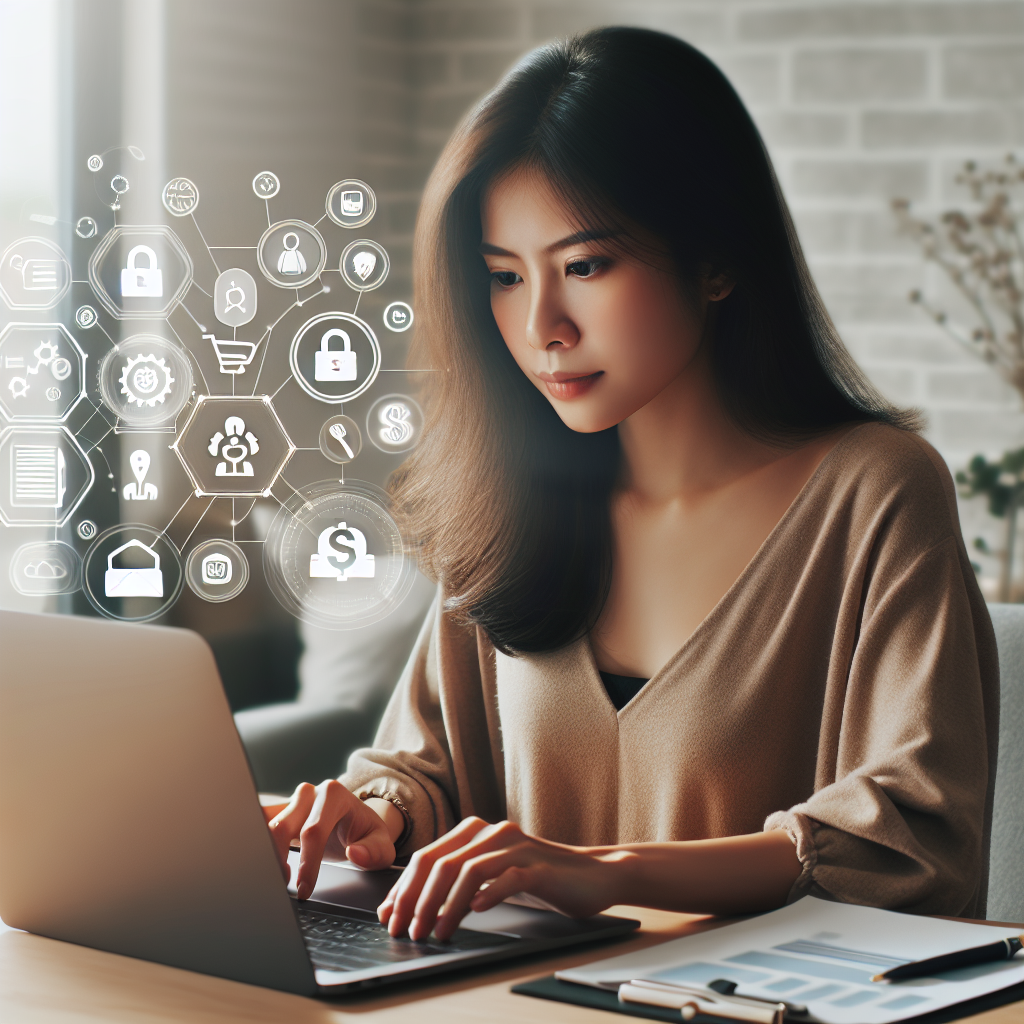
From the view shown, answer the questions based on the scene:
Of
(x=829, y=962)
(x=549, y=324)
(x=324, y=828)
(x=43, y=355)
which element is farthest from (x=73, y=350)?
(x=829, y=962)

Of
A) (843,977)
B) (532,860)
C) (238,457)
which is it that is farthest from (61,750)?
(238,457)

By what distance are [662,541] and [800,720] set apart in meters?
0.21

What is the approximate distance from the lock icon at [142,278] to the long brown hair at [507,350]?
507 millimetres

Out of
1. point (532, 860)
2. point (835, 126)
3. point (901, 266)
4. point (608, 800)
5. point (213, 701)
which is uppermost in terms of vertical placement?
point (835, 126)

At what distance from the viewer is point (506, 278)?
1.05 m

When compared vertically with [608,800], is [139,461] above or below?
above

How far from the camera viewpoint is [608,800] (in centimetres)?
106

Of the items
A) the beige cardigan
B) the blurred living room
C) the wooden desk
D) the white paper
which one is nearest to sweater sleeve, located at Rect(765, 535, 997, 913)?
the beige cardigan

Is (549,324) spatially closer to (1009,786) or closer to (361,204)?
(1009,786)

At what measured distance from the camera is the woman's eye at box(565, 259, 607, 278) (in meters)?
0.97

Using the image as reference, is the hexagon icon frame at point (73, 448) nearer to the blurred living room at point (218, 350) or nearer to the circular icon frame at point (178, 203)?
the blurred living room at point (218, 350)

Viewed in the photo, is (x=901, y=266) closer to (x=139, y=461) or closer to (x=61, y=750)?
(x=139, y=461)

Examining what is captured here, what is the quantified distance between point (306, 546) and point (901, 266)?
101 centimetres

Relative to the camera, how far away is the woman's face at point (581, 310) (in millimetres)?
975
